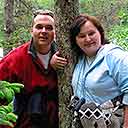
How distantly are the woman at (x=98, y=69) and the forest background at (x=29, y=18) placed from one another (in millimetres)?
4392

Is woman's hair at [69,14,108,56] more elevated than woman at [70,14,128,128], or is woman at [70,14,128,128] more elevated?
woman's hair at [69,14,108,56]

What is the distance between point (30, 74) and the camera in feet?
12.0

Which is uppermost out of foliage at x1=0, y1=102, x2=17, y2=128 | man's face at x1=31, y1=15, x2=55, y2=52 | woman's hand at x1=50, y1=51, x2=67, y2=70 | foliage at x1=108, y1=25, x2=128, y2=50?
man's face at x1=31, y1=15, x2=55, y2=52

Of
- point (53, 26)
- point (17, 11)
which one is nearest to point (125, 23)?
point (17, 11)

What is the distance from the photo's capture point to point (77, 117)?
3.21m

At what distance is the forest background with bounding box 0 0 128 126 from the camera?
8.65 meters

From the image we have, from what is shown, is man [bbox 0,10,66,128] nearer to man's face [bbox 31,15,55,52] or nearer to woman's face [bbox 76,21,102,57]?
man's face [bbox 31,15,55,52]

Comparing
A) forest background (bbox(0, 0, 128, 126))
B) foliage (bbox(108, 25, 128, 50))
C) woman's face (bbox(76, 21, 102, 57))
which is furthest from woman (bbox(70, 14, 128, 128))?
foliage (bbox(108, 25, 128, 50))

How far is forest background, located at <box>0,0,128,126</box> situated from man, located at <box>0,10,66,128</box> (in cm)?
389

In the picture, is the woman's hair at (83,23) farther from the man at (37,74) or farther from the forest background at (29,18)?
the forest background at (29,18)

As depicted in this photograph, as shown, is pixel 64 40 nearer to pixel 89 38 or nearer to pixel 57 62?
pixel 57 62

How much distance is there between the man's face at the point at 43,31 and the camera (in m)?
3.62

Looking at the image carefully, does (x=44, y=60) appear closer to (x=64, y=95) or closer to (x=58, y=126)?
(x=64, y=95)

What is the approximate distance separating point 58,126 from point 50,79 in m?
0.48
